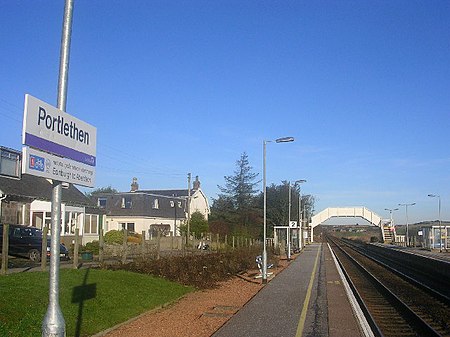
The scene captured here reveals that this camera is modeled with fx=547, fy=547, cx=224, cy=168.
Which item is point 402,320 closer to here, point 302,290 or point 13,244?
point 302,290

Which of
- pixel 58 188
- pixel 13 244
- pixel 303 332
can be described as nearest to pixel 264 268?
pixel 13 244

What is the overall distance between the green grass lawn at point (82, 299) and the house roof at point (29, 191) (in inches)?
623

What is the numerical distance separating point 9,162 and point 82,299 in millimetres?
22060

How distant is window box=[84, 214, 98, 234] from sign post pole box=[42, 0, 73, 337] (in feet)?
126

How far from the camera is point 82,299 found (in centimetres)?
1290

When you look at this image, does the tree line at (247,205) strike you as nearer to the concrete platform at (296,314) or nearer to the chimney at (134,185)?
the chimney at (134,185)

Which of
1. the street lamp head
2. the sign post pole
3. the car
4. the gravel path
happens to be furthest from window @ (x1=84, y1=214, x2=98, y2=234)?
the sign post pole

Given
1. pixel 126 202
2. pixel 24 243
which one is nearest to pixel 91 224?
pixel 126 202

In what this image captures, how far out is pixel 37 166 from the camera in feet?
20.2

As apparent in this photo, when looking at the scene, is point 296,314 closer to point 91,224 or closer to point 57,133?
point 57,133

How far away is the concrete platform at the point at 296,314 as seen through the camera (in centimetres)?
1199

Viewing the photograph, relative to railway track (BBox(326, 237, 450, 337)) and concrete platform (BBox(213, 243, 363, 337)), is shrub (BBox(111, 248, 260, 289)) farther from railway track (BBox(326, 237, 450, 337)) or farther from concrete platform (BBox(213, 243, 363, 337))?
railway track (BBox(326, 237, 450, 337))

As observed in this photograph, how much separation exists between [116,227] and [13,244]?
134ft

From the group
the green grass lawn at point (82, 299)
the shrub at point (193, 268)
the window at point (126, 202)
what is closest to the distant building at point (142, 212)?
the window at point (126, 202)
